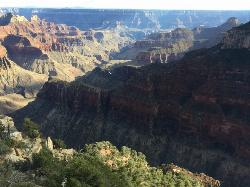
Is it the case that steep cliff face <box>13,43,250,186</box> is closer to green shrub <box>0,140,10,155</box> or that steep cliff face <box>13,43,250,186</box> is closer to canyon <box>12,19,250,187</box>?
canyon <box>12,19,250,187</box>

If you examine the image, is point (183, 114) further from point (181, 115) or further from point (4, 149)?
point (4, 149)

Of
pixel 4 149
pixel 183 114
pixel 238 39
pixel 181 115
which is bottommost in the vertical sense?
pixel 181 115

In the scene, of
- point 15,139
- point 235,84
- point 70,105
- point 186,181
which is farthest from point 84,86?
point 186,181

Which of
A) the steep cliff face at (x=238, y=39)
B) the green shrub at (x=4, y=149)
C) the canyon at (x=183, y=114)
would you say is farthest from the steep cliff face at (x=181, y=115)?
the green shrub at (x=4, y=149)

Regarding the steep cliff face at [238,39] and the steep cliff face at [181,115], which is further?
the steep cliff face at [238,39]

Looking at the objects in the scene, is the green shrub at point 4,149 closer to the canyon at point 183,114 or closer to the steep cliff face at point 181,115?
the canyon at point 183,114

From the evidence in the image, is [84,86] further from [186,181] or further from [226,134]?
[186,181]

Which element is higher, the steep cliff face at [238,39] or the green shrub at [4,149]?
the steep cliff face at [238,39]

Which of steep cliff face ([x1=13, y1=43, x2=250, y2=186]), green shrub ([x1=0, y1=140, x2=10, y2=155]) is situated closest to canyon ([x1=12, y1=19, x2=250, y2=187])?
steep cliff face ([x1=13, y1=43, x2=250, y2=186])

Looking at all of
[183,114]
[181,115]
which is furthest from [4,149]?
[181,115]
